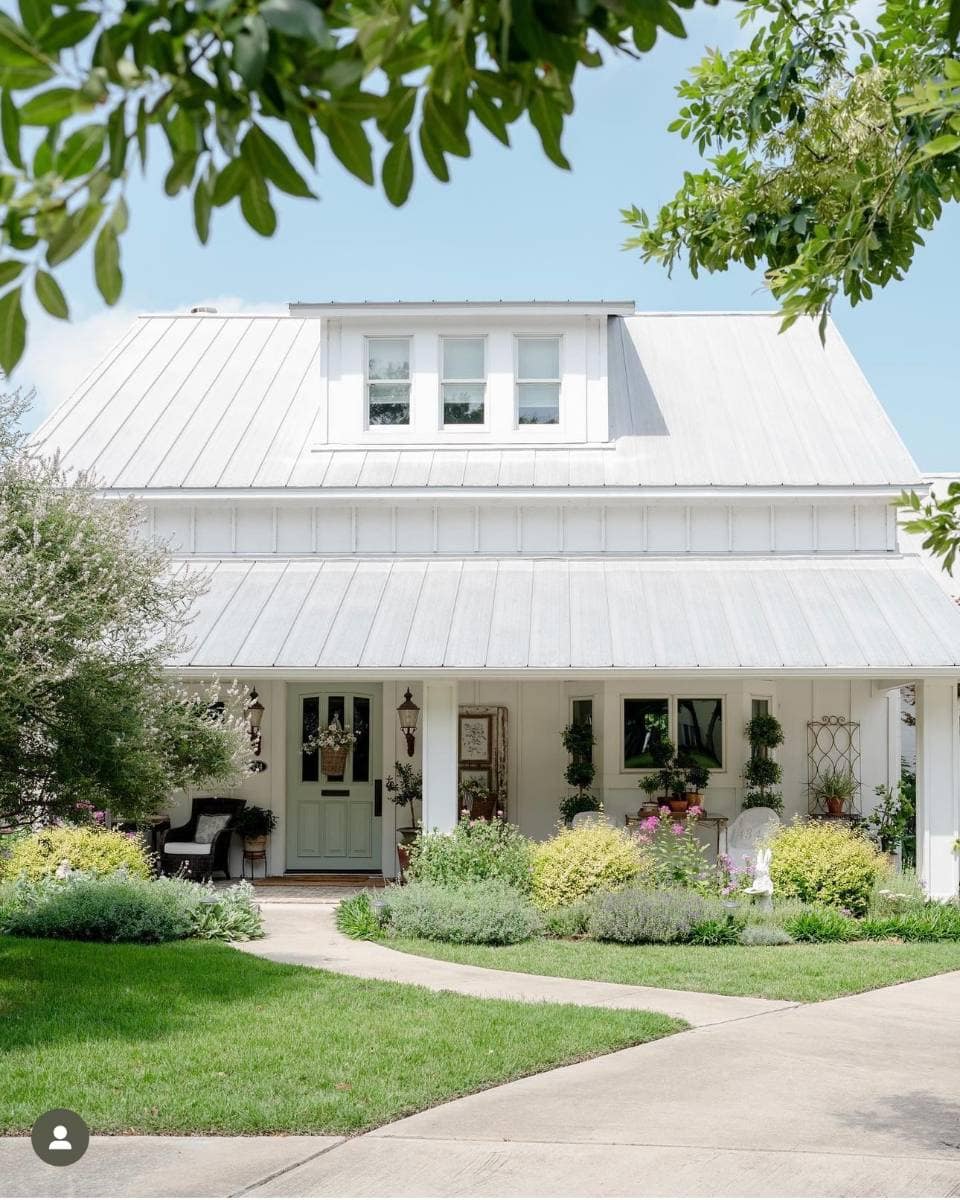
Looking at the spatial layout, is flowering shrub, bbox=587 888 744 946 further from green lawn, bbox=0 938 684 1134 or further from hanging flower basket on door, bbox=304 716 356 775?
hanging flower basket on door, bbox=304 716 356 775

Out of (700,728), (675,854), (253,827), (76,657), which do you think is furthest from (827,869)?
(76,657)

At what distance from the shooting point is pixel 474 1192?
587 cm

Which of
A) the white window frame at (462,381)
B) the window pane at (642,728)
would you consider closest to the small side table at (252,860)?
the window pane at (642,728)

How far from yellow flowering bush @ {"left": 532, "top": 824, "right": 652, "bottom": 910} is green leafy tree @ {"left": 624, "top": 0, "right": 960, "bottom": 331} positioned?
7565 millimetres

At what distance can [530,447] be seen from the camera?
18.7 metres

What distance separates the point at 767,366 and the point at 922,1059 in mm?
14194

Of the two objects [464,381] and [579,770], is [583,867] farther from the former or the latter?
[464,381]

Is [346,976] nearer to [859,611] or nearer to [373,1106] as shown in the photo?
[373,1106]

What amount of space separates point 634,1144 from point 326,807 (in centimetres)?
1217

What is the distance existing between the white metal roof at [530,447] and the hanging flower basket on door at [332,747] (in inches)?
137

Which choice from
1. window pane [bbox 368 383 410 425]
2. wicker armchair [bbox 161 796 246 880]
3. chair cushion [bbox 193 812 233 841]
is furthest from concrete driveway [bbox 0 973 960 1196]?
window pane [bbox 368 383 410 425]

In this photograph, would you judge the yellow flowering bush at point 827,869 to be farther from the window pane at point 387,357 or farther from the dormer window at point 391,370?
the window pane at point 387,357

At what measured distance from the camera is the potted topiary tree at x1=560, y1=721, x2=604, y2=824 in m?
17.6

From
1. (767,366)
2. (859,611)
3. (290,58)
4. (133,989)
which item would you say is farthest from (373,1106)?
(767,366)
